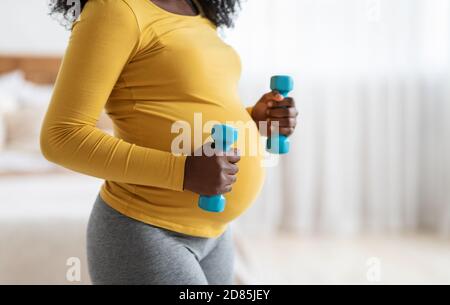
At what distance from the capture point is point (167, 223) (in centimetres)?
84

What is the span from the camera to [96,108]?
749mm

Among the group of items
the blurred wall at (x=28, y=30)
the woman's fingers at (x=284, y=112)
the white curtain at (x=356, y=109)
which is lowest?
the white curtain at (x=356, y=109)

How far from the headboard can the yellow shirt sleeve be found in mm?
2185

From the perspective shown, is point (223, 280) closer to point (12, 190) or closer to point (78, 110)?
point (78, 110)

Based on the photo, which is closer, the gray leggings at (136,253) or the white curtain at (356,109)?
the gray leggings at (136,253)

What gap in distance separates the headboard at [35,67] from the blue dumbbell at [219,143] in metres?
2.25

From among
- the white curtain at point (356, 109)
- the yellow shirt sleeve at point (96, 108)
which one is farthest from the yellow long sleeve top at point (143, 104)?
the white curtain at point (356, 109)

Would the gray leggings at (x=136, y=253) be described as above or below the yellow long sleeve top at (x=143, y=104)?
below

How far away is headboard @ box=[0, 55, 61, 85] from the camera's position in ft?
9.20

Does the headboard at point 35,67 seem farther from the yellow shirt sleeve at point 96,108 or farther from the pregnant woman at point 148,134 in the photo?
the yellow shirt sleeve at point 96,108

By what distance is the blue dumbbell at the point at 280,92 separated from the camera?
3.22 ft

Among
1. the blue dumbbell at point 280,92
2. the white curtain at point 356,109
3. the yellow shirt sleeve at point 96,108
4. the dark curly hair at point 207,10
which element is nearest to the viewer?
the yellow shirt sleeve at point 96,108

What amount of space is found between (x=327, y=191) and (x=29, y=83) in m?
1.67
